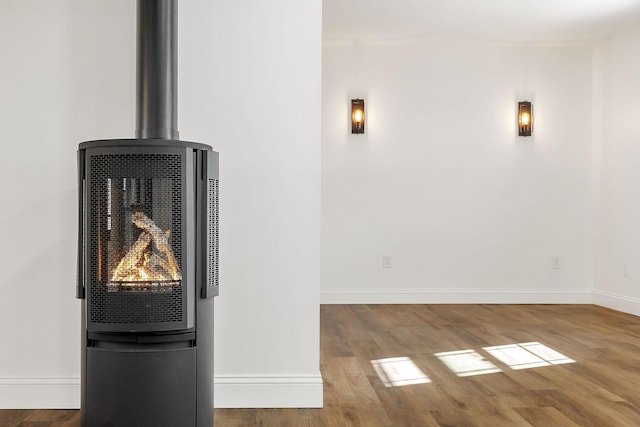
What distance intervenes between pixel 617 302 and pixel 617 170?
44.6 inches

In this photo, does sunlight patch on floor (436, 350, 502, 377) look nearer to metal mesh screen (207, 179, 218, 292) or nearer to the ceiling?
metal mesh screen (207, 179, 218, 292)

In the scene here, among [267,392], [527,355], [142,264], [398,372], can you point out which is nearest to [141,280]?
[142,264]

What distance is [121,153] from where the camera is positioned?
2.00 meters

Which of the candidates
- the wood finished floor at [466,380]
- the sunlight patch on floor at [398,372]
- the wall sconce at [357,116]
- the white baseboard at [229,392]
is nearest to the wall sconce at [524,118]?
the wall sconce at [357,116]

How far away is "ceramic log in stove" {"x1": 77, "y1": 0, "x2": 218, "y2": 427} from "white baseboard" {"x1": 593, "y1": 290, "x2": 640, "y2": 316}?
4284mm

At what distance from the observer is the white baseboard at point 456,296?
5.75 metres

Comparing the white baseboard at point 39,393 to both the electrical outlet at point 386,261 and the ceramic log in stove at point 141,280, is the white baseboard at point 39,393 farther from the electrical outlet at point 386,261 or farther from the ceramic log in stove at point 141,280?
the electrical outlet at point 386,261

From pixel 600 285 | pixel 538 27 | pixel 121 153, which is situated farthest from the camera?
pixel 600 285

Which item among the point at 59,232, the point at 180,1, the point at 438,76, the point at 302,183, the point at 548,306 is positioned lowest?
the point at 548,306

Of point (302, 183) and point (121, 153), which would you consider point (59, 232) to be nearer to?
point (121, 153)

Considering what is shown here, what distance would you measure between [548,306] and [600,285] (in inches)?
20.7

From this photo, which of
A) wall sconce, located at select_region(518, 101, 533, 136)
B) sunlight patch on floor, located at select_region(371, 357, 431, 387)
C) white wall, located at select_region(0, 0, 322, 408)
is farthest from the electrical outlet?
white wall, located at select_region(0, 0, 322, 408)

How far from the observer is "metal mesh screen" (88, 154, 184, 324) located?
200cm

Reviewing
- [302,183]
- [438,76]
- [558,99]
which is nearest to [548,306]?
[558,99]
